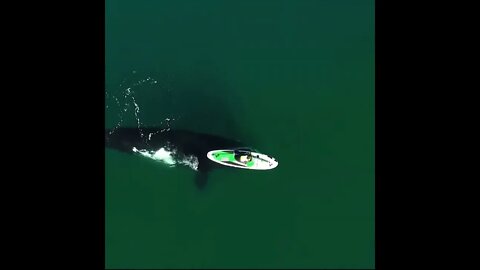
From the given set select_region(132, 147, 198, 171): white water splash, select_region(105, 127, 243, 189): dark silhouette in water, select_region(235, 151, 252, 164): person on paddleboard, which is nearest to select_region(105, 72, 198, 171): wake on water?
select_region(132, 147, 198, 171): white water splash

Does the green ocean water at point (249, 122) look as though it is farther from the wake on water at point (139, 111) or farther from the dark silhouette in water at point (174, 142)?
the dark silhouette in water at point (174, 142)

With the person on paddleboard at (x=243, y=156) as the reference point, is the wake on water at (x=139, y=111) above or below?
above

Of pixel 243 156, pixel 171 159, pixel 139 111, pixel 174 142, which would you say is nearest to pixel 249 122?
pixel 243 156

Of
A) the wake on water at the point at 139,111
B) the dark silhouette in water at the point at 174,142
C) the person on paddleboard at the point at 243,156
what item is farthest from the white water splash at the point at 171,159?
the person on paddleboard at the point at 243,156

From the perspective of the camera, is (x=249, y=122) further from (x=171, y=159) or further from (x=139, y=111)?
(x=139, y=111)

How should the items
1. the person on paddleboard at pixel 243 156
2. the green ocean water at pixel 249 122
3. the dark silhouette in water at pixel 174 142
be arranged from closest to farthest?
1. the green ocean water at pixel 249 122
2. the person on paddleboard at pixel 243 156
3. the dark silhouette in water at pixel 174 142

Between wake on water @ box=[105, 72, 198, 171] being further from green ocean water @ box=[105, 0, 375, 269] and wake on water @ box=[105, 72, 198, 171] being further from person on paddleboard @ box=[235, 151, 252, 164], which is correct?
person on paddleboard @ box=[235, 151, 252, 164]
